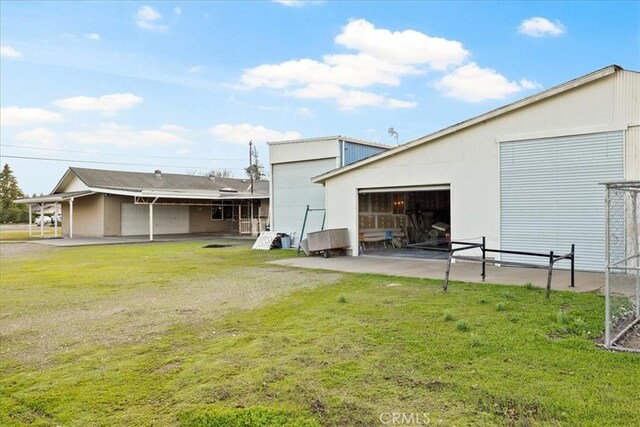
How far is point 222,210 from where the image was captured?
33.3 meters

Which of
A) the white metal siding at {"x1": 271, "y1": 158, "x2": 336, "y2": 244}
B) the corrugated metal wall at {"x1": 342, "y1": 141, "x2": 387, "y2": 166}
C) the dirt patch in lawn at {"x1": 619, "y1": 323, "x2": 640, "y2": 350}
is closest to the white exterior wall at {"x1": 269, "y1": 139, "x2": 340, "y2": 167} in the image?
the white metal siding at {"x1": 271, "y1": 158, "x2": 336, "y2": 244}

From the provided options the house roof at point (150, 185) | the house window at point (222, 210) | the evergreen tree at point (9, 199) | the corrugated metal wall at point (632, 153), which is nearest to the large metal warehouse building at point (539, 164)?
the corrugated metal wall at point (632, 153)

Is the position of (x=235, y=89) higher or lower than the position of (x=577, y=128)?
higher

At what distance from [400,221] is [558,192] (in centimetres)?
854

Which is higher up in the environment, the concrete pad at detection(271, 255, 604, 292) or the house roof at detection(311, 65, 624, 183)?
the house roof at detection(311, 65, 624, 183)

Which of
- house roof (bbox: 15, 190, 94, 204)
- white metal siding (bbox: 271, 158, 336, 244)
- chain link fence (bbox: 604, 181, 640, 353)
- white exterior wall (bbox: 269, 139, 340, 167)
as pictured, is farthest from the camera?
house roof (bbox: 15, 190, 94, 204)

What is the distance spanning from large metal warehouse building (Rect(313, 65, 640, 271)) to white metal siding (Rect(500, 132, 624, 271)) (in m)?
0.02

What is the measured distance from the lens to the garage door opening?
1642cm

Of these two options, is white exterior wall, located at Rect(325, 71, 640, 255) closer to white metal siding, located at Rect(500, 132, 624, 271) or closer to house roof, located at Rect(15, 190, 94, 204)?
white metal siding, located at Rect(500, 132, 624, 271)

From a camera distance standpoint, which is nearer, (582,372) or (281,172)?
(582,372)

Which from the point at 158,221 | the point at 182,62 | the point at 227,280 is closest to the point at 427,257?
the point at 227,280

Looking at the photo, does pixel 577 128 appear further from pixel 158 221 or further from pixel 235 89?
pixel 158 221

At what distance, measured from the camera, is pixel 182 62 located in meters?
20.8

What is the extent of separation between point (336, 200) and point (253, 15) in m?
7.59
